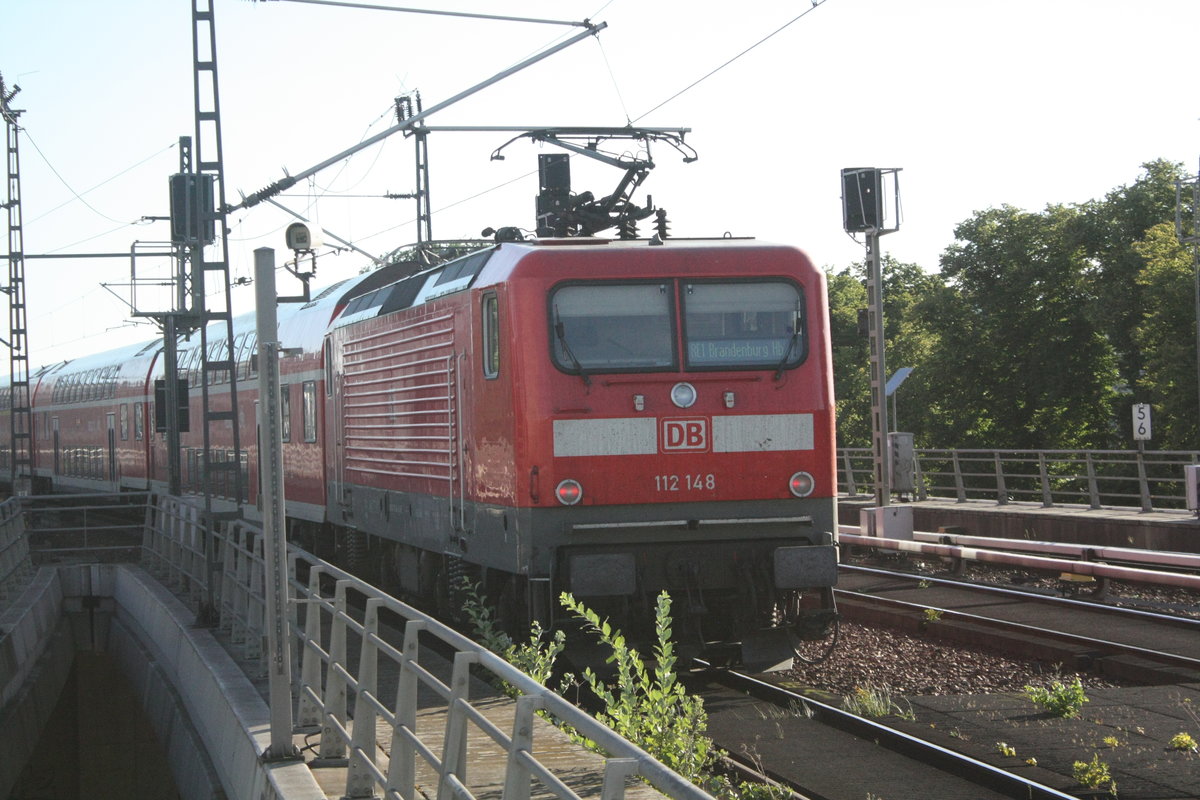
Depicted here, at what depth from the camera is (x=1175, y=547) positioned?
70.2 ft

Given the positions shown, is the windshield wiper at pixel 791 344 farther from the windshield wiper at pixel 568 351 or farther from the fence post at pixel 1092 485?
the fence post at pixel 1092 485

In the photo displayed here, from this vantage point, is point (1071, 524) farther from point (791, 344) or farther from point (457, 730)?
point (457, 730)

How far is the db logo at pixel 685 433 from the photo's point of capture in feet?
35.9

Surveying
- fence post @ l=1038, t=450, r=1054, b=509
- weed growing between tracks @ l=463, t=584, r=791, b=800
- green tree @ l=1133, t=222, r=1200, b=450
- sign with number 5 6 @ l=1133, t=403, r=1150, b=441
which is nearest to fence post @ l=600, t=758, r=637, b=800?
weed growing between tracks @ l=463, t=584, r=791, b=800

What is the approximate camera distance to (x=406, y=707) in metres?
6.18

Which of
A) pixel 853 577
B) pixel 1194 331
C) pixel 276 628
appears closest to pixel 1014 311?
pixel 1194 331

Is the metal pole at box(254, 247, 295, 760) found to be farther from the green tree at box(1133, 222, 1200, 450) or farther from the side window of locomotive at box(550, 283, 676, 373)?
the green tree at box(1133, 222, 1200, 450)

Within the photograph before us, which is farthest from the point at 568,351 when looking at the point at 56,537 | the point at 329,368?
the point at 56,537

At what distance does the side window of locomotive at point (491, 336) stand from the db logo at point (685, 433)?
4.23ft

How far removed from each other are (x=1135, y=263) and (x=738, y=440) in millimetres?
44367

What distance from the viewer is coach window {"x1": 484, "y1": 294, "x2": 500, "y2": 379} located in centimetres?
1114

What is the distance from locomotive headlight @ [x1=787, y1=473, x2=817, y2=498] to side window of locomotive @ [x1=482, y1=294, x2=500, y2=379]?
2247mm

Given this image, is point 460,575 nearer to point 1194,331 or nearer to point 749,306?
point 749,306

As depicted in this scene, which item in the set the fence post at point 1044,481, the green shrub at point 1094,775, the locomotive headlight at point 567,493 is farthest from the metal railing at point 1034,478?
the green shrub at point 1094,775
